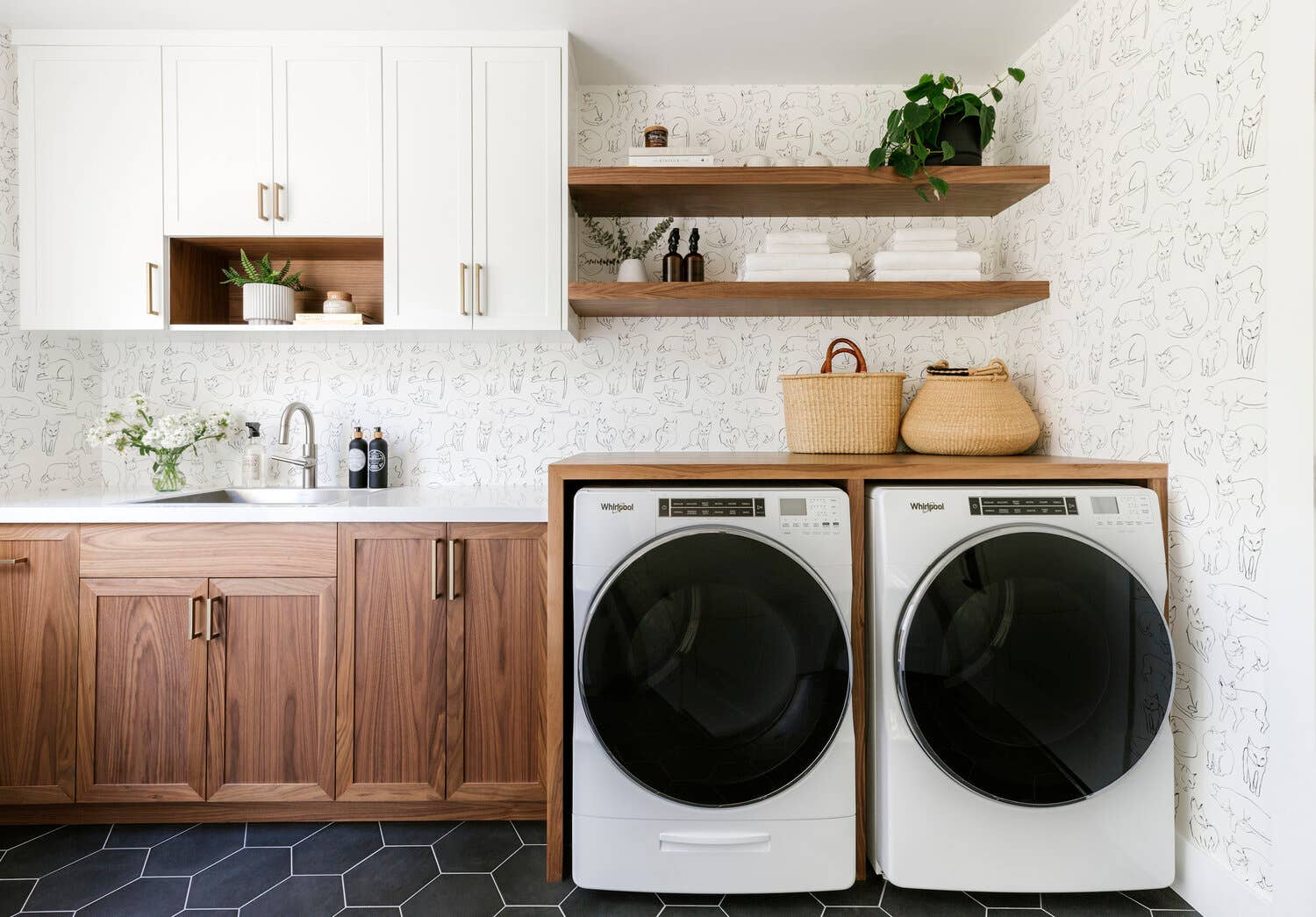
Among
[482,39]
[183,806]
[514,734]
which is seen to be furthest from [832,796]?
[482,39]

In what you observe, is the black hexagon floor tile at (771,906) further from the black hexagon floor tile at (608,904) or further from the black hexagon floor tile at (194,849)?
the black hexagon floor tile at (194,849)

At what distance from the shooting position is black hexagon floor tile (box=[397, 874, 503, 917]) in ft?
4.92

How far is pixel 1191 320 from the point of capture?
151 centimetres

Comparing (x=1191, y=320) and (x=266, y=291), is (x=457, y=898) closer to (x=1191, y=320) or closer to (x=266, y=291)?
(x=266, y=291)

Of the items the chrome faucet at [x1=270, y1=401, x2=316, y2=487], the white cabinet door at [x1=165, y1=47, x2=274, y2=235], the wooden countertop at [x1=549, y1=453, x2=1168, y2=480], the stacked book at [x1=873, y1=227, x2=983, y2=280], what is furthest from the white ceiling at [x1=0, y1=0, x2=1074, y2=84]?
the wooden countertop at [x1=549, y1=453, x2=1168, y2=480]

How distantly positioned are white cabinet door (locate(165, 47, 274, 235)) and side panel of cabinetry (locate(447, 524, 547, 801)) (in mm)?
1232

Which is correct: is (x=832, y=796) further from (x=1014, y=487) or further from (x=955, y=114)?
(x=955, y=114)

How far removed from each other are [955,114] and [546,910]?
7.89ft

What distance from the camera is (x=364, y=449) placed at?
2324 millimetres

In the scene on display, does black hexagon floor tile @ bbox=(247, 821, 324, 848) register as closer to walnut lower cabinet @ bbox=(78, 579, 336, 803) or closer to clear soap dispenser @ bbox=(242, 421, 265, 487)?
walnut lower cabinet @ bbox=(78, 579, 336, 803)

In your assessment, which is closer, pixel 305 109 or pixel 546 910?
pixel 546 910

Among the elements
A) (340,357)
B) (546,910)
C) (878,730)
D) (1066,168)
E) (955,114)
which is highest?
(955,114)

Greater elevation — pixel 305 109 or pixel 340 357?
pixel 305 109

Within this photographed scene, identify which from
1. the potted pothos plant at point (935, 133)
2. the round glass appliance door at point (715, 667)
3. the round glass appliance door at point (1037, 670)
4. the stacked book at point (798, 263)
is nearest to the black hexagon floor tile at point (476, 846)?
the round glass appliance door at point (715, 667)
